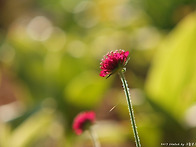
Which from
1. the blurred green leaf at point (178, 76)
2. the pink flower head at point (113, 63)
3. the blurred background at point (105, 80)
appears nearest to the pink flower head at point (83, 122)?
the pink flower head at point (113, 63)

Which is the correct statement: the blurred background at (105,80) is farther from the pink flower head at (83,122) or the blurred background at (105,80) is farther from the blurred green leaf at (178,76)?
the pink flower head at (83,122)

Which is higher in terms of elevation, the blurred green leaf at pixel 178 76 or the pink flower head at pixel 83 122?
the blurred green leaf at pixel 178 76

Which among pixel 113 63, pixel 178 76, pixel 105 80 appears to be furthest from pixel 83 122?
pixel 105 80

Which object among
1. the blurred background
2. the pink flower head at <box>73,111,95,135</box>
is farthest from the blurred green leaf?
the pink flower head at <box>73,111,95,135</box>

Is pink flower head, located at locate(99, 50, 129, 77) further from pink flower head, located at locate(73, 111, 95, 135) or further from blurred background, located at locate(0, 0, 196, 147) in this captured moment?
blurred background, located at locate(0, 0, 196, 147)

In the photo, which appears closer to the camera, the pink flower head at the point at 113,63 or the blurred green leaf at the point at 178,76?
the pink flower head at the point at 113,63

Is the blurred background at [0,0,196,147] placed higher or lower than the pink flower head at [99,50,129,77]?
higher

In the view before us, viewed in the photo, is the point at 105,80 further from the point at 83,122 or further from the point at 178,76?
the point at 83,122

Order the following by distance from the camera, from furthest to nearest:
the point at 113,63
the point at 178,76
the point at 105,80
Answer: the point at 105,80 → the point at 178,76 → the point at 113,63

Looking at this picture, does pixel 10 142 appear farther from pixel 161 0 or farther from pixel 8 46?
pixel 161 0
